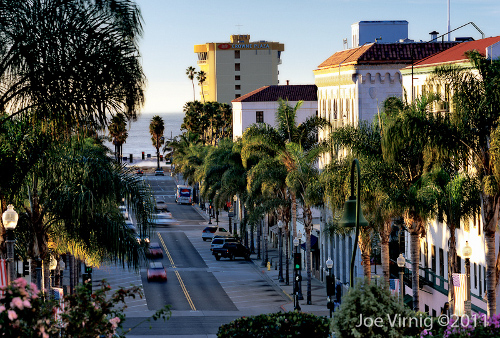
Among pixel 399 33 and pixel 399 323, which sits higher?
pixel 399 33

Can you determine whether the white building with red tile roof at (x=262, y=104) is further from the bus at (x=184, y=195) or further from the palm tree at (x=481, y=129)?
the palm tree at (x=481, y=129)

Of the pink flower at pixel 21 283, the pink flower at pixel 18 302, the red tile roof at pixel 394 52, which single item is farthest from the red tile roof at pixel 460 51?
the pink flower at pixel 18 302

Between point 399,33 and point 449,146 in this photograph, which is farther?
point 399,33

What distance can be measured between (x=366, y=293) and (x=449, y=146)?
15.1 meters

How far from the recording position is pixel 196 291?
6500cm

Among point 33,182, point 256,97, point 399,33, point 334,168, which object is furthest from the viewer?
point 256,97

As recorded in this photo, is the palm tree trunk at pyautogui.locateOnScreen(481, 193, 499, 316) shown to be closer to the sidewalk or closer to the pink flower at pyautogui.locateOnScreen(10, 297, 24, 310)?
the pink flower at pyautogui.locateOnScreen(10, 297, 24, 310)

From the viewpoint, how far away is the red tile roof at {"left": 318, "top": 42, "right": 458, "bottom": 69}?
61.0 m

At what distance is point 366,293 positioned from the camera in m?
17.7

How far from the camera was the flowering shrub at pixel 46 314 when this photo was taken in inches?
506

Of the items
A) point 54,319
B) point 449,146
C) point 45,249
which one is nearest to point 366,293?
point 54,319

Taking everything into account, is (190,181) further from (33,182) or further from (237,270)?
(33,182)

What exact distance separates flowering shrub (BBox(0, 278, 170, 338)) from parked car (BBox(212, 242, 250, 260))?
68.3m

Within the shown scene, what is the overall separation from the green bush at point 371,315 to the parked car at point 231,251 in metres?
66.2
